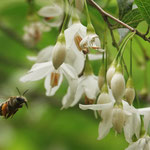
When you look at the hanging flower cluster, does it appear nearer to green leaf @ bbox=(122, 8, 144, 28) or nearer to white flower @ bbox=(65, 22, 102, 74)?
white flower @ bbox=(65, 22, 102, 74)

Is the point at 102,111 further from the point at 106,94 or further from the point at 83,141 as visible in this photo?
the point at 83,141

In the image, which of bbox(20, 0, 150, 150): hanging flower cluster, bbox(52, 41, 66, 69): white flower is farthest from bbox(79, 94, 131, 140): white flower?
bbox(52, 41, 66, 69): white flower

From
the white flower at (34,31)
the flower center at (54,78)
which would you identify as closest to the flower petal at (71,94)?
the flower center at (54,78)

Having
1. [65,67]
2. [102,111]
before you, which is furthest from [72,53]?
[102,111]

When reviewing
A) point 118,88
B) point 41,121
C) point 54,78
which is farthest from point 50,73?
point 41,121

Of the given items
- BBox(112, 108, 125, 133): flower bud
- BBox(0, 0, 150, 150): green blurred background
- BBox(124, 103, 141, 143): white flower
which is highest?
BBox(112, 108, 125, 133): flower bud

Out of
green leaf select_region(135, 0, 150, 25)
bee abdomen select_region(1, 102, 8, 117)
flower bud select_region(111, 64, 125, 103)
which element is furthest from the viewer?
bee abdomen select_region(1, 102, 8, 117)

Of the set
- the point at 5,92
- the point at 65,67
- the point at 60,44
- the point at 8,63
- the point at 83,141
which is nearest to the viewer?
the point at 60,44
